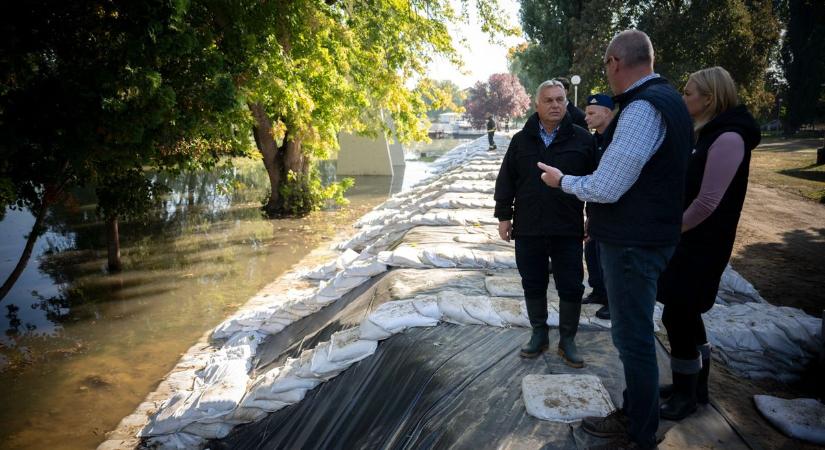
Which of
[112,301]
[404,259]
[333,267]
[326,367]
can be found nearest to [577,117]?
[326,367]

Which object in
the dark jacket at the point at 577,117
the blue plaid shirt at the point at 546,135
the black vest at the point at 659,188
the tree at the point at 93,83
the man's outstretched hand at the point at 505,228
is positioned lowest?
the man's outstretched hand at the point at 505,228

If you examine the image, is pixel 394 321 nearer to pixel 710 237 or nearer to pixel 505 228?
pixel 505 228

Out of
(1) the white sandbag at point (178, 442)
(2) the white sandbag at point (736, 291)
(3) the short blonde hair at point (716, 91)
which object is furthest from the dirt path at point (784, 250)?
(1) the white sandbag at point (178, 442)

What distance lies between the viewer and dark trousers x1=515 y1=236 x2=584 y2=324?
9.57ft

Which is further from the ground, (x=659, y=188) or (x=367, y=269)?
(x=659, y=188)

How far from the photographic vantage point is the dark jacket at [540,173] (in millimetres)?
2838

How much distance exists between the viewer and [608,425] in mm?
2340

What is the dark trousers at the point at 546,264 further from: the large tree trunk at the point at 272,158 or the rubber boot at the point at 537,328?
the large tree trunk at the point at 272,158

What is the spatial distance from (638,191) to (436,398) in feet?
5.04

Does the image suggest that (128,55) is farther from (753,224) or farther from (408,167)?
(408,167)

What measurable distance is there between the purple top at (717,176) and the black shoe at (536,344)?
105cm

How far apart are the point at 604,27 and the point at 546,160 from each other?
67.0ft

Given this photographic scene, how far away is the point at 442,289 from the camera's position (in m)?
4.50

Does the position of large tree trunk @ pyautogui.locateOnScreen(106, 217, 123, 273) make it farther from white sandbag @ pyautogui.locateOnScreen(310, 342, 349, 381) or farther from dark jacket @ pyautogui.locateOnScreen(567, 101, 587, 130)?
dark jacket @ pyautogui.locateOnScreen(567, 101, 587, 130)
